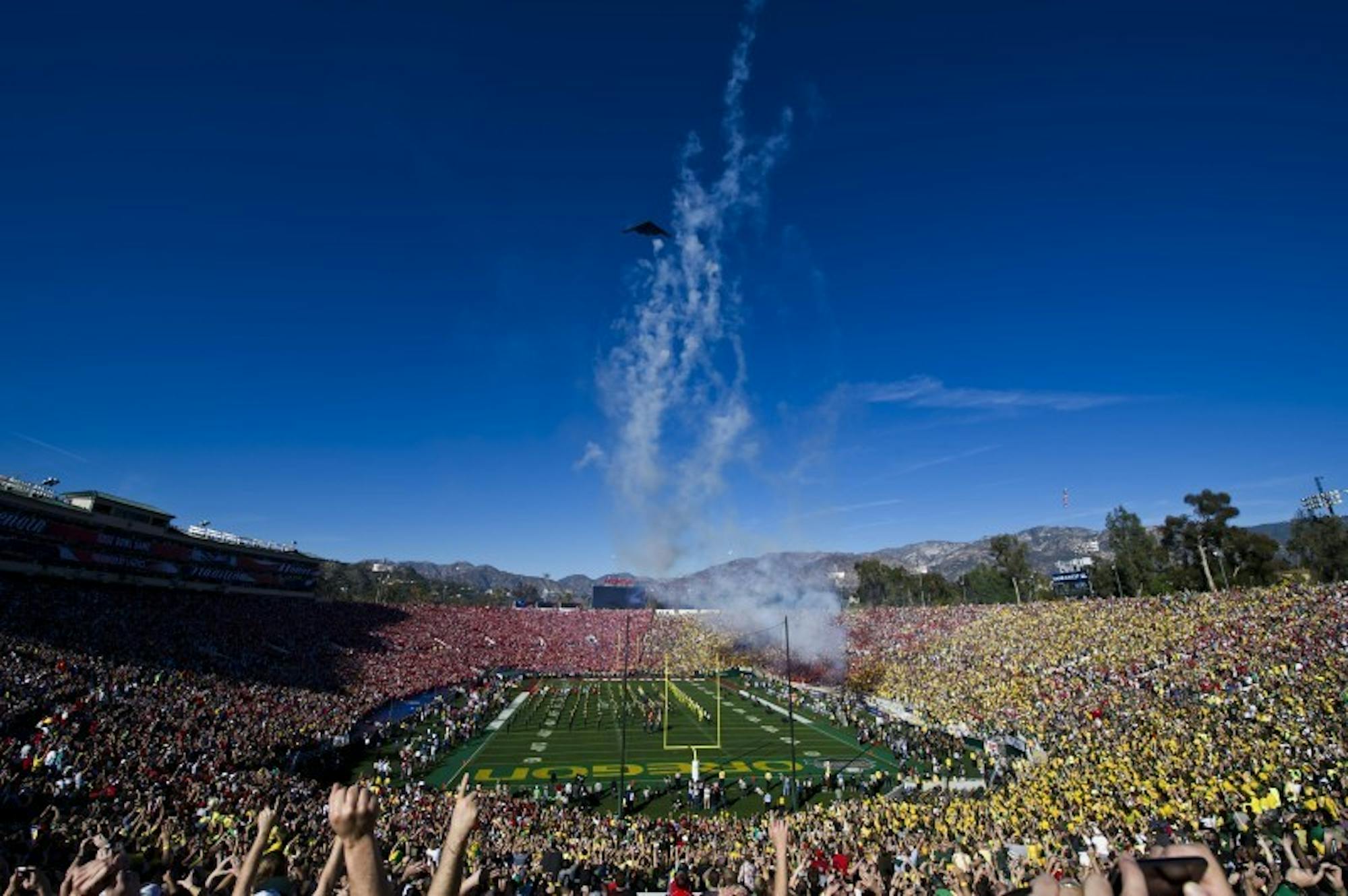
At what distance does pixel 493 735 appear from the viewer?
110 feet

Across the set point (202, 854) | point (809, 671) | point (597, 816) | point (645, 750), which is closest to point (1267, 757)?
point (597, 816)

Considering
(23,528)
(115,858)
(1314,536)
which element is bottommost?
(115,858)

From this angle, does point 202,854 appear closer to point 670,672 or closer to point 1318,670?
point 1318,670

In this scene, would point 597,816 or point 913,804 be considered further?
point 597,816

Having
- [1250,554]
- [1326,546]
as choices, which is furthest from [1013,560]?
[1250,554]

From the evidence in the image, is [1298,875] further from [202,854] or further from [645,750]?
[645,750]

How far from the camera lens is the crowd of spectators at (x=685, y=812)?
7.95 meters

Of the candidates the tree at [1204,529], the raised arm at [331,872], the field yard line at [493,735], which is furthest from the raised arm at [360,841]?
the tree at [1204,529]

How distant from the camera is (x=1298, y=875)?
13.3ft

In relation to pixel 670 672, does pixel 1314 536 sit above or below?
above

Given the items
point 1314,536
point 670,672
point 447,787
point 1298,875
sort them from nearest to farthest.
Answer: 1. point 1298,875
2. point 447,787
3. point 670,672
4. point 1314,536

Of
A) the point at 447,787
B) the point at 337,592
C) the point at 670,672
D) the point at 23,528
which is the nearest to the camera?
the point at 447,787

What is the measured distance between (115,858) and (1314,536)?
100399 mm

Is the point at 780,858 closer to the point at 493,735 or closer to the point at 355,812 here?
the point at 355,812
